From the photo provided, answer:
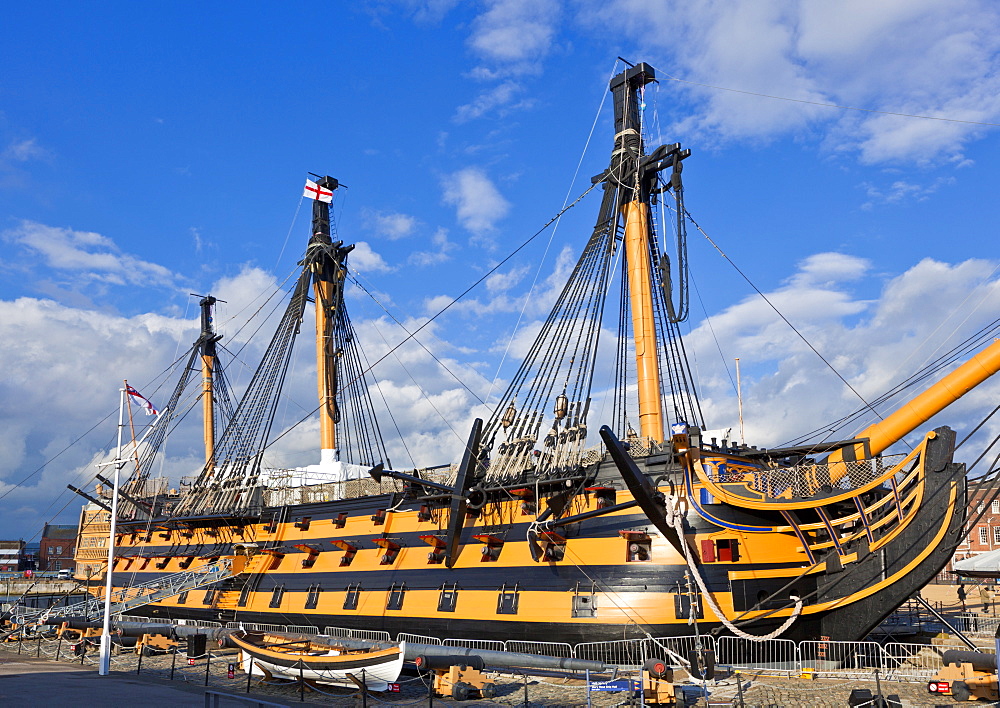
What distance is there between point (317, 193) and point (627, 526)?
89.0 feet

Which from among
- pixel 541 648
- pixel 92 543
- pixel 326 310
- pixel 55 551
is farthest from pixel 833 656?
pixel 55 551

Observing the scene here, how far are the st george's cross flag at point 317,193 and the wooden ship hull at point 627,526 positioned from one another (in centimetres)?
1608

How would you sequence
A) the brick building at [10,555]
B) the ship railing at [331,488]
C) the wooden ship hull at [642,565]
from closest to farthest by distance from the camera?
the wooden ship hull at [642,565], the ship railing at [331,488], the brick building at [10,555]

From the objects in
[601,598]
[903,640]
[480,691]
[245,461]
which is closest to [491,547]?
[601,598]

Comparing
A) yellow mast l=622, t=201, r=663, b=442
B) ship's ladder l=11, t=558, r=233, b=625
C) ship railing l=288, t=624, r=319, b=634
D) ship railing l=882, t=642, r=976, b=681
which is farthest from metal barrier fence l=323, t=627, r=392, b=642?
ship railing l=882, t=642, r=976, b=681

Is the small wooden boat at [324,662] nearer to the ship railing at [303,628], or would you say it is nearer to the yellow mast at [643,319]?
the ship railing at [303,628]

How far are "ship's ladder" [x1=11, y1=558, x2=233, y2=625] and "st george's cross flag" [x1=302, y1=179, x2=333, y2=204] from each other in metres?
18.4

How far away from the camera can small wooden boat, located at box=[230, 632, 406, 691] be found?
57.8 feet

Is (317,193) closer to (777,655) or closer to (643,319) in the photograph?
(643,319)

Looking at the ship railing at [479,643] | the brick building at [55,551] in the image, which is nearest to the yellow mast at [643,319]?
the ship railing at [479,643]

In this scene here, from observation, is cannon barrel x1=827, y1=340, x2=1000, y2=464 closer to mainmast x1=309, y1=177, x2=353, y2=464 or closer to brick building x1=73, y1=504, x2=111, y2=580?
mainmast x1=309, y1=177, x2=353, y2=464

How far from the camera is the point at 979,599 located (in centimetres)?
4138

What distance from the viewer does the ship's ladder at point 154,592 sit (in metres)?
31.1

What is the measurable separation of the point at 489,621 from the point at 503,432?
5480mm
